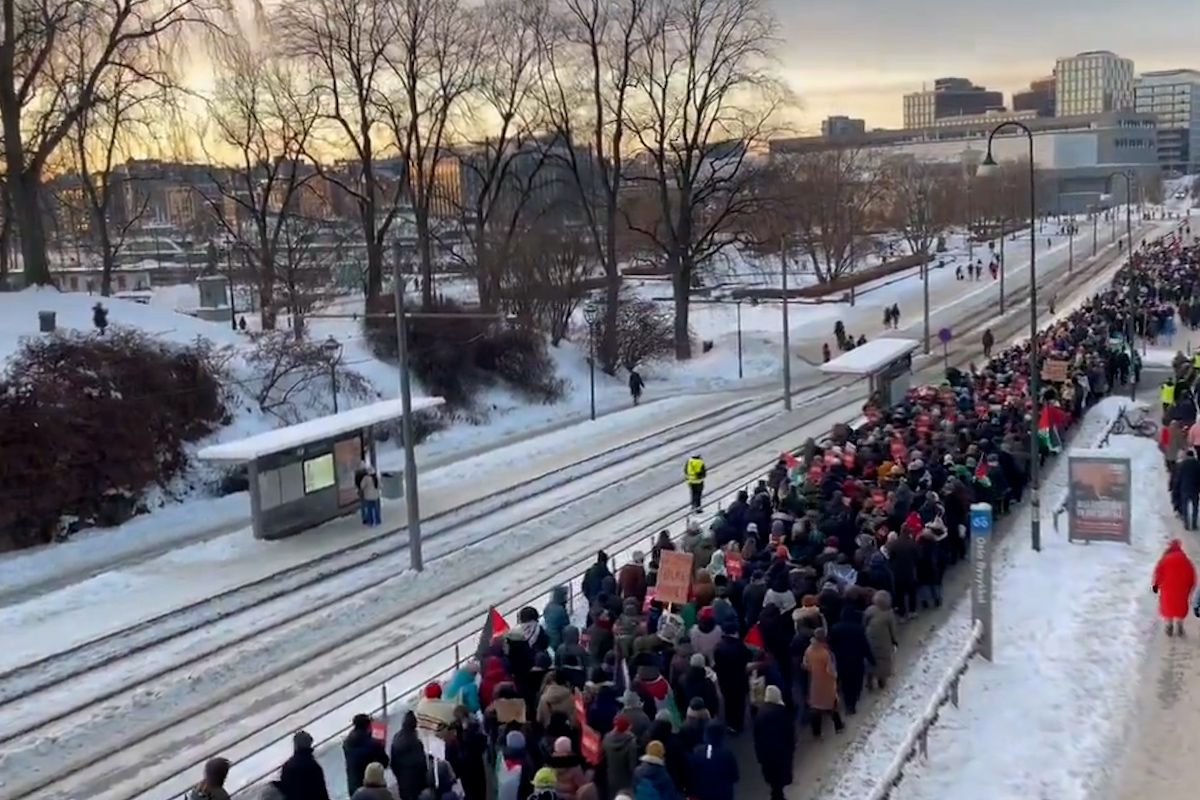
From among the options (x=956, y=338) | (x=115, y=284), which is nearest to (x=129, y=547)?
(x=956, y=338)

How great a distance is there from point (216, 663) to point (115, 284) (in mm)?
70313

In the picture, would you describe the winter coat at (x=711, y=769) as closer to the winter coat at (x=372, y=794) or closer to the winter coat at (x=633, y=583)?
the winter coat at (x=372, y=794)

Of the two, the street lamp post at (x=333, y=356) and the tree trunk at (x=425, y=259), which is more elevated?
the tree trunk at (x=425, y=259)

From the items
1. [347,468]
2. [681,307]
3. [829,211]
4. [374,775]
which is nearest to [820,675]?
[374,775]

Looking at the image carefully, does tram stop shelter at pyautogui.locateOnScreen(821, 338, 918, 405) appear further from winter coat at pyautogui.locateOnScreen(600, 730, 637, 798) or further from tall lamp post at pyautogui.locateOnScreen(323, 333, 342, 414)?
winter coat at pyautogui.locateOnScreen(600, 730, 637, 798)

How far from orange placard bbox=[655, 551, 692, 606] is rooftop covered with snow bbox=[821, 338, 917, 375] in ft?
57.8

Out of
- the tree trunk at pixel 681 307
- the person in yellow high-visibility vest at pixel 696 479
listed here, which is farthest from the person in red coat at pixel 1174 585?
the tree trunk at pixel 681 307

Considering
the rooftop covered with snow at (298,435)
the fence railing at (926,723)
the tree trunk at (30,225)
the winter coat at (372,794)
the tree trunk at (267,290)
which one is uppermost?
the tree trunk at (30,225)

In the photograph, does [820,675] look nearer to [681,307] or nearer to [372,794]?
[372,794]

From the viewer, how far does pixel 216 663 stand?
722 inches

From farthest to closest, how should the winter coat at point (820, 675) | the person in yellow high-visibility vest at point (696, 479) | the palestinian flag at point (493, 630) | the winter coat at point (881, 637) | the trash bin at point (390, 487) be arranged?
the trash bin at point (390, 487), the person in yellow high-visibility vest at point (696, 479), the winter coat at point (881, 637), the palestinian flag at point (493, 630), the winter coat at point (820, 675)

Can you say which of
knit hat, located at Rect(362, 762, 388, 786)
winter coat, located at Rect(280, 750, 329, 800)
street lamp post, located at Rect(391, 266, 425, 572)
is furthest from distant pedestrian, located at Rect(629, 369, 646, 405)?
knit hat, located at Rect(362, 762, 388, 786)

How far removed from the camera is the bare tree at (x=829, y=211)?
3246 inches

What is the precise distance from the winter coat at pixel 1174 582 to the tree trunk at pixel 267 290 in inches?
1258
